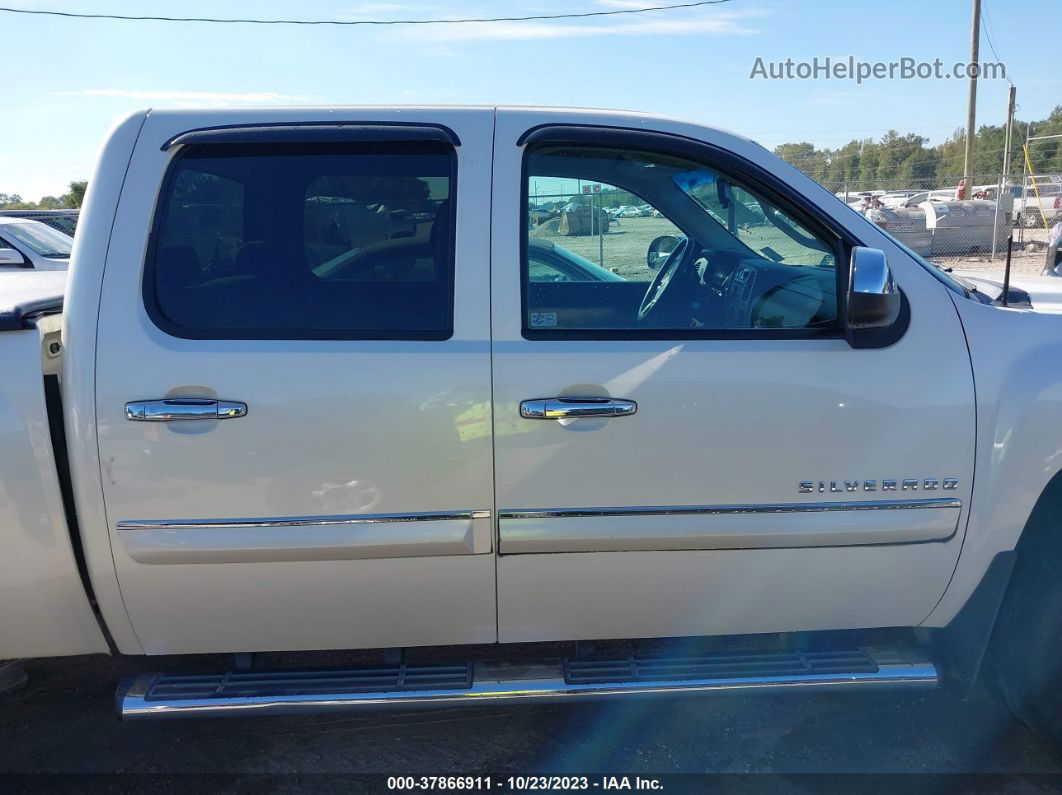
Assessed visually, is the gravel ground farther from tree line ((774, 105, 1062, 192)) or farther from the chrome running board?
tree line ((774, 105, 1062, 192))

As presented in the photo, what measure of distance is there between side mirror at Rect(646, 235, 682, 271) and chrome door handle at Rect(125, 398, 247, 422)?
63.0 inches

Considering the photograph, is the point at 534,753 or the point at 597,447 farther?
the point at 534,753

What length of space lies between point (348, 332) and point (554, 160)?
82 cm

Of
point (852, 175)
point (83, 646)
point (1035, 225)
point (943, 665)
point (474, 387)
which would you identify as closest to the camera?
point (474, 387)

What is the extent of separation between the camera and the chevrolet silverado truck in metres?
2.38

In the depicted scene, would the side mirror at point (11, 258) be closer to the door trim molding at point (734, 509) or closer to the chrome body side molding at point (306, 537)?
the chrome body side molding at point (306, 537)

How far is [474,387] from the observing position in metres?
2.40

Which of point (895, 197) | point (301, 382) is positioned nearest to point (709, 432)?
point (301, 382)

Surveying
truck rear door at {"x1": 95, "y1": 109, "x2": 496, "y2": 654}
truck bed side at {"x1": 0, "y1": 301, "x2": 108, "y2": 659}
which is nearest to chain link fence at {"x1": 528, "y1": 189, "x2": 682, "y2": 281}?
truck rear door at {"x1": 95, "y1": 109, "x2": 496, "y2": 654}

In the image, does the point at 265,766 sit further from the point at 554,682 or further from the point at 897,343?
the point at 897,343

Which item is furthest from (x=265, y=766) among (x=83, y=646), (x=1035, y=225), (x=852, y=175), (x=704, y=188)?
(x=852, y=175)

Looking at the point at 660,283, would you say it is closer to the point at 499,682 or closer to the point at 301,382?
the point at 301,382

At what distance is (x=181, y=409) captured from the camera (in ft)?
7.63

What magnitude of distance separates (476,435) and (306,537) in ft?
1.86
